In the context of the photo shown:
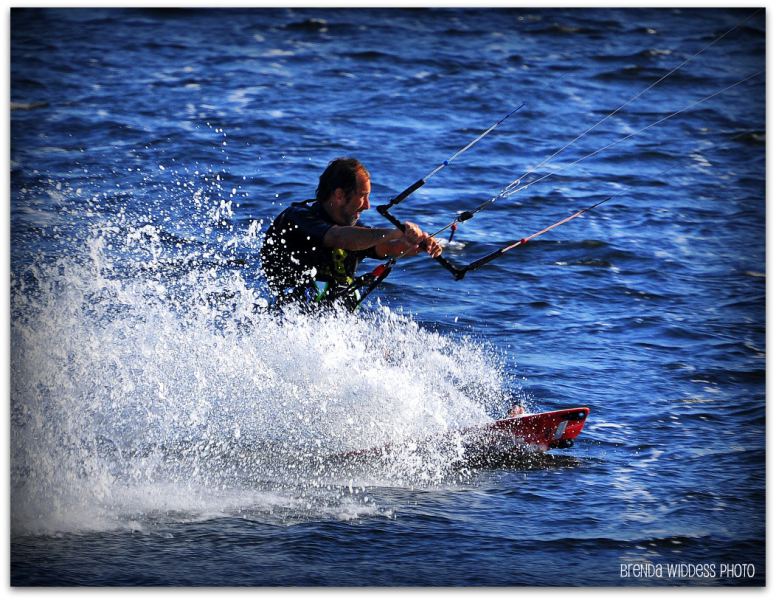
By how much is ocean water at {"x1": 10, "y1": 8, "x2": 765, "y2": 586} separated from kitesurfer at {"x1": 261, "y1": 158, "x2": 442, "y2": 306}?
18 centimetres

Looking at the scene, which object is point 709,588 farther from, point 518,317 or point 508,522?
point 518,317

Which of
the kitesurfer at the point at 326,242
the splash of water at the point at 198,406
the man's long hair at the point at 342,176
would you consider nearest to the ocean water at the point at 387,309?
the splash of water at the point at 198,406

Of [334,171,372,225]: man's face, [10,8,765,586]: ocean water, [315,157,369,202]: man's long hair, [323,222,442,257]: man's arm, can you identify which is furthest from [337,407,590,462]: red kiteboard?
[315,157,369,202]: man's long hair

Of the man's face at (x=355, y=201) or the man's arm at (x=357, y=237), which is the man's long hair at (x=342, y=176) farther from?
the man's arm at (x=357, y=237)

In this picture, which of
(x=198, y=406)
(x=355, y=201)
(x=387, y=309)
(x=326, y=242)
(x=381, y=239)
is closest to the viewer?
(x=381, y=239)

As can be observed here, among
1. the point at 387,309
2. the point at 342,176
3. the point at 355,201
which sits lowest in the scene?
the point at 387,309

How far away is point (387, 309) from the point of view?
21.5 feet

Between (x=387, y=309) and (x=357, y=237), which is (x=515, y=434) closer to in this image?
(x=357, y=237)

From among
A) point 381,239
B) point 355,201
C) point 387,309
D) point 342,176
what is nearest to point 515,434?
point 381,239

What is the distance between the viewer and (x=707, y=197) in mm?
8617

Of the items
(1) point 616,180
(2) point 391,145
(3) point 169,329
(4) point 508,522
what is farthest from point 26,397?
(1) point 616,180

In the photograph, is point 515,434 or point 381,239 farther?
point 515,434

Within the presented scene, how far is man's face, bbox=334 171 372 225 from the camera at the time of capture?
4617 millimetres

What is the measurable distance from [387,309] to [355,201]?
1.96 metres
